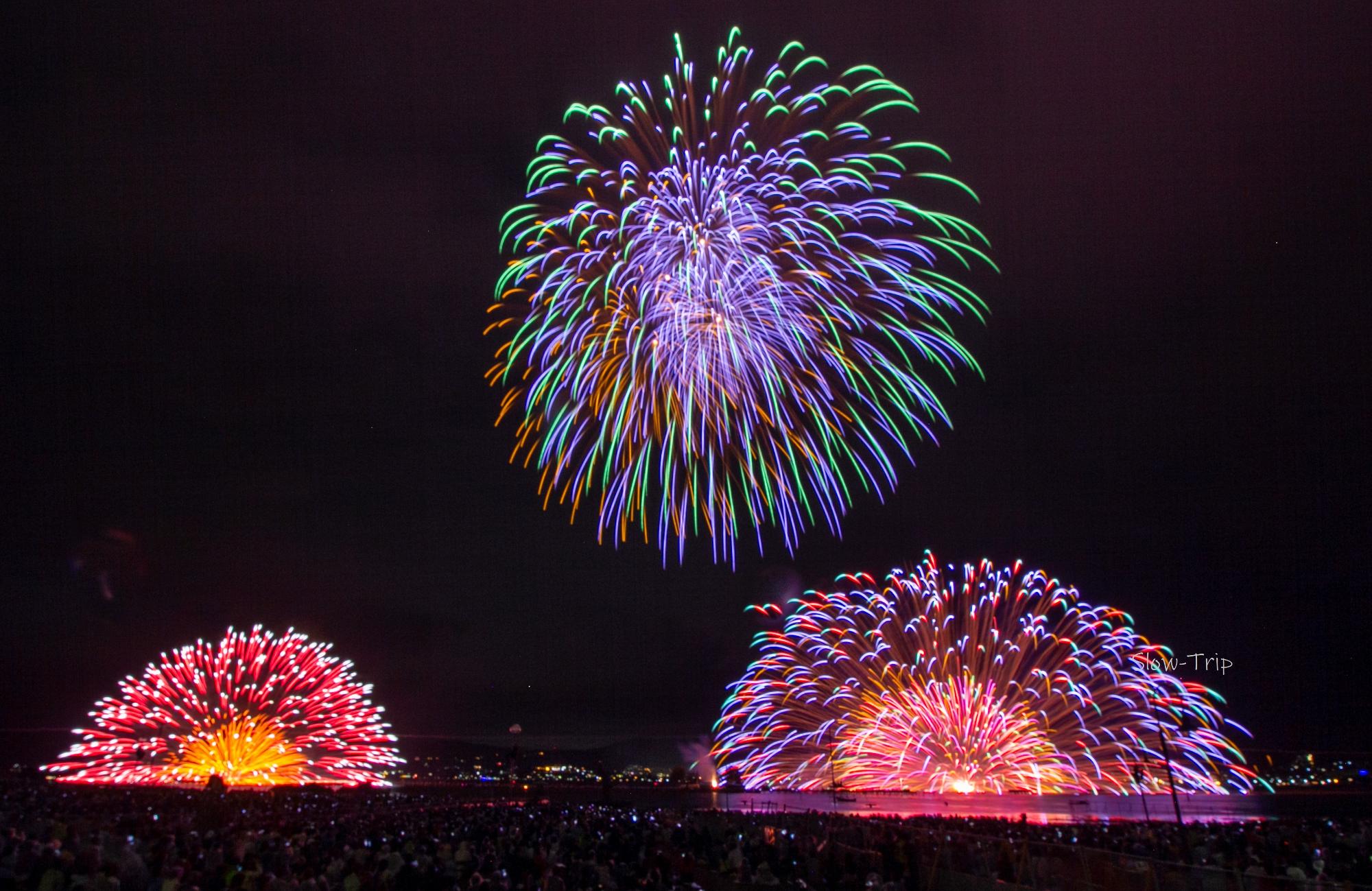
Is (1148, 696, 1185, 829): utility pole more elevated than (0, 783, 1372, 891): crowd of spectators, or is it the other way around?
(1148, 696, 1185, 829): utility pole

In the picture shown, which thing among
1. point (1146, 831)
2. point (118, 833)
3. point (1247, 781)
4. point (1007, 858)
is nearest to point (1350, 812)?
point (1146, 831)

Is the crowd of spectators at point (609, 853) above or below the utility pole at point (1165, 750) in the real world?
below

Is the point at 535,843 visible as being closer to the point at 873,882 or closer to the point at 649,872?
the point at 649,872

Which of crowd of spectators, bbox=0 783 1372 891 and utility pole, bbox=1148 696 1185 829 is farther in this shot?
utility pole, bbox=1148 696 1185 829

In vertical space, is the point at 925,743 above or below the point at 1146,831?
above

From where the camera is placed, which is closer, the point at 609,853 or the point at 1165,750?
the point at 609,853

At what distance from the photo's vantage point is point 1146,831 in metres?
29.7

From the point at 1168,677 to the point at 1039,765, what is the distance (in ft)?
22.5

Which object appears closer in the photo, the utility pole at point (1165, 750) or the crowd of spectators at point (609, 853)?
the crowd of spectators at point (609, 853)

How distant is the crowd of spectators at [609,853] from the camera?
535 inches

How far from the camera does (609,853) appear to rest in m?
20.9

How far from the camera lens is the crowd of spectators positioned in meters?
13.6

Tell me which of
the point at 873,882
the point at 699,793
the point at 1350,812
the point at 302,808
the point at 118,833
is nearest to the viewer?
the point at 873,882

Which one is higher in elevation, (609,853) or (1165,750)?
(1165,750)
